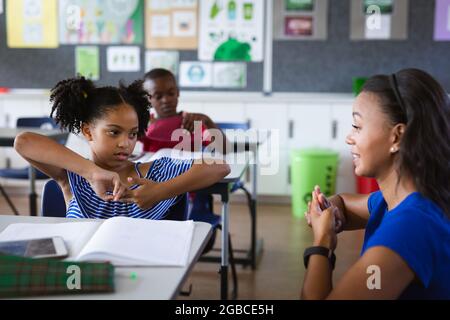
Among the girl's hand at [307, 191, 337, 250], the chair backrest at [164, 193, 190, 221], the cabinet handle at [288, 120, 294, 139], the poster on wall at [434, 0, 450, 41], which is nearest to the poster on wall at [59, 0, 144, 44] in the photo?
the cabinet handle at [288, 120, 294, 139]

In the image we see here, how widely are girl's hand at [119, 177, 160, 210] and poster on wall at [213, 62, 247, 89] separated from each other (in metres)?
3.32

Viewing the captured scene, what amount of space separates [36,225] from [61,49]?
3.93 m

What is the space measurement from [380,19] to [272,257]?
232 cm

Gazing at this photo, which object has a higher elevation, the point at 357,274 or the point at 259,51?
the point at 259,51

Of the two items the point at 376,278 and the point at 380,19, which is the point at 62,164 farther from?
the point at 380,19

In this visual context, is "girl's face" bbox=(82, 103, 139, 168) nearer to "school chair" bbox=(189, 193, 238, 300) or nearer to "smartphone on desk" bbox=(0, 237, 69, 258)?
"smartphone on desk" bbox=(0, 237, 69, 258)

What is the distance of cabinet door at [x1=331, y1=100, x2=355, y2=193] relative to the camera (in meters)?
4.48

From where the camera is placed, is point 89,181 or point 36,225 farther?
point 89,181

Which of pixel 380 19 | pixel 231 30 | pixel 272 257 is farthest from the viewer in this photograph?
pixel 231 30

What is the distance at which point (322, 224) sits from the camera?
1.19 m

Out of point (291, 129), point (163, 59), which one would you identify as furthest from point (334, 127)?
point (163, 59)

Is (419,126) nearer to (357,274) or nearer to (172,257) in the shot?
(357,274)

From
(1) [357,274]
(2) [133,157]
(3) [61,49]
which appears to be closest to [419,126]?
(1) [357,274]
